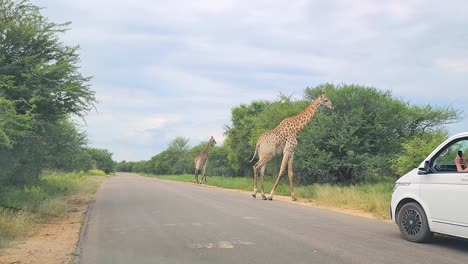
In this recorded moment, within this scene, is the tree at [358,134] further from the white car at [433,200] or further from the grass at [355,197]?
the white car at [433,200]

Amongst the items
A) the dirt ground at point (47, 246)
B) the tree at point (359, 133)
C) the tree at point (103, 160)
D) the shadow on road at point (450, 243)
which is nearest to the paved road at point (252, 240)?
the shadow on road at point (450, 243)

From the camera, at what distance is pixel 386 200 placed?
48.0ft

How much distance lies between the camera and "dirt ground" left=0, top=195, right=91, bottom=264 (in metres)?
7.52

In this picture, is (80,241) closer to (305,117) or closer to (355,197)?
(355,197)

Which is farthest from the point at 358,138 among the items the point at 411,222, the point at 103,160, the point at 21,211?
the point at 103,160

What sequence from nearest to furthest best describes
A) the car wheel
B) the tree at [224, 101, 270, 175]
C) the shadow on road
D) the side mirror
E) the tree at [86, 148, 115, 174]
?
the shadow on road < the car wheel < the side mirror < the tree at [224, 101, 270, 175] < the tree at [86, 148, 115, 174]

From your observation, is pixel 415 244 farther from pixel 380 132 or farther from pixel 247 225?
pixel 380 132

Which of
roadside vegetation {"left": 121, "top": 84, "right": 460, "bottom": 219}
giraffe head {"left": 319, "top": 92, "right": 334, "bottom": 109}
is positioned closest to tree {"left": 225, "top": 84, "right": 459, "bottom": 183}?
roadside vegetation {"left": 121, "top": 84, "right": 460, "bottom": 219}

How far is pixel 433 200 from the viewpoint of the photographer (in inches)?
326

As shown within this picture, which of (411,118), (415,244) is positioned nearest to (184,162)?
(411,118)

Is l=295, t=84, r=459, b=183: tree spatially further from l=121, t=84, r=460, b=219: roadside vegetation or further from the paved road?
the paved road

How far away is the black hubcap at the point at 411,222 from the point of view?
28.3 feet

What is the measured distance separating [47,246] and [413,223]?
714 cm

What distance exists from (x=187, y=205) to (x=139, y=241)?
6492 mm
